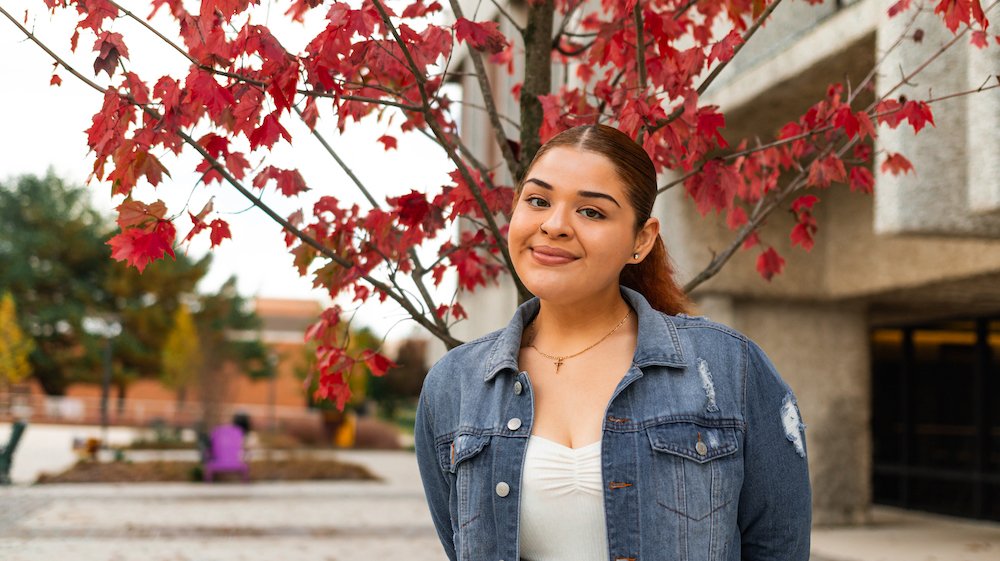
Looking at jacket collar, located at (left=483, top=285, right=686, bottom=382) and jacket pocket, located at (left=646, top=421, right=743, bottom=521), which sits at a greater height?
jacket collar, located at (left=483, top=285, right=686, bottom=382)

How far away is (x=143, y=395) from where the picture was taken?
50.9 metres

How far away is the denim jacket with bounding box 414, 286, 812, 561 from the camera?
2.05 meters

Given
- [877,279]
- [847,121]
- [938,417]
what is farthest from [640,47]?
[938,417]

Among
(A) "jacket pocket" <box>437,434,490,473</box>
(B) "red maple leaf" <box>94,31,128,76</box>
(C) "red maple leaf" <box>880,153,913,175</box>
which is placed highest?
(C) "red maple leaf" <box>880,153,913,175</box>

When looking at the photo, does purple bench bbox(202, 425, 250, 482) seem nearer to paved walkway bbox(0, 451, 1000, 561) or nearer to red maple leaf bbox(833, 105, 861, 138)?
paved walkway bbox(0, 451, 1000, 561)

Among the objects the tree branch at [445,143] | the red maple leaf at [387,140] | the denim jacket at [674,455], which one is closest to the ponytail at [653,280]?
the denim jacket at [674,455]

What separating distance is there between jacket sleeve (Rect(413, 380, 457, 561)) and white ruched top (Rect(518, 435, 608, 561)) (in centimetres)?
30

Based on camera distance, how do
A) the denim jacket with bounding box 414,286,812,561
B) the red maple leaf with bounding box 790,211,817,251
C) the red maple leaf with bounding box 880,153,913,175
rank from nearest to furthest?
the denim jacket with bounding box 414,286,812,561 < the red maple leaf with bounding box 790,211,817,251 < the red maple leaf with bounding box 880,153,913,175

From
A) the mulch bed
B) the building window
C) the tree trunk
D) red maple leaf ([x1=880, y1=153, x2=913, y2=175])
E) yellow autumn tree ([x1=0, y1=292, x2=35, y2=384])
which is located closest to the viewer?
the tree trunk

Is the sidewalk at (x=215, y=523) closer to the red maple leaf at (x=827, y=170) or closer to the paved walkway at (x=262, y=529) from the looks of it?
the paved walkway at (x=262, y=529)

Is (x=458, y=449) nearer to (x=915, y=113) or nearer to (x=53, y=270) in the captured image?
(x=915, y=113)

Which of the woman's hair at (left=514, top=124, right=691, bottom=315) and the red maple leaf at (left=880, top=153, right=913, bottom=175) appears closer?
the woman's hair at (left=514, top=124, right=691, bottom=315)

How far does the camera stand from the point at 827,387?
1118 cm

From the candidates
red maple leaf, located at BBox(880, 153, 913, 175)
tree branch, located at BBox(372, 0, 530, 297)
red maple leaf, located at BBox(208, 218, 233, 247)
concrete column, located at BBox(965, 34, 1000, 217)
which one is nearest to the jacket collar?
tree branch, located at BBox(372, 0, 530, 297)
